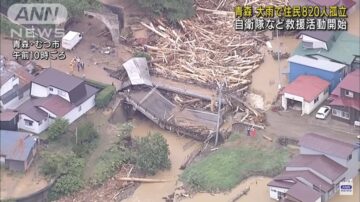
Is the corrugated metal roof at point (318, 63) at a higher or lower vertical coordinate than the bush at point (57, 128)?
higher

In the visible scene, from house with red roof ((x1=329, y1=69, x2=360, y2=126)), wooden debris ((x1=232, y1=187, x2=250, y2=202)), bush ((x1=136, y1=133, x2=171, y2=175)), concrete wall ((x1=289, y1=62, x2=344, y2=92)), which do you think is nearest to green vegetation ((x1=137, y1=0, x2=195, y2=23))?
concrete wall ((x1=289, y1=62, x2=344, y2=92))

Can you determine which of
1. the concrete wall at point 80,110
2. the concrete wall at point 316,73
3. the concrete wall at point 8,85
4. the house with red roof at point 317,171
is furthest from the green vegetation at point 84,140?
the concrete wall at point 316,73

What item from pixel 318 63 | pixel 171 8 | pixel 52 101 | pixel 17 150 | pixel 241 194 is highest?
pixel 171 8

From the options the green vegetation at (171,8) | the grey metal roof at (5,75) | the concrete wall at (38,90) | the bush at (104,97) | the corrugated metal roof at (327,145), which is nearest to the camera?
the corrugated metal roof at (327,145)

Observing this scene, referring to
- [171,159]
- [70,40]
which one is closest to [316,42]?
[171,159]

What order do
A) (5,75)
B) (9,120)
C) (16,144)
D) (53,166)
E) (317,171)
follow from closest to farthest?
(317,171) → (53,166) → (16,144) → (9,120) → (5,75)

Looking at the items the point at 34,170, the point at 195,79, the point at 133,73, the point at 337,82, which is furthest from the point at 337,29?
the point at 34,170

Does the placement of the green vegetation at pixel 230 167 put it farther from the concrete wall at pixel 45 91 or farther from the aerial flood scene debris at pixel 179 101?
the concrete wall at pixel 45 91

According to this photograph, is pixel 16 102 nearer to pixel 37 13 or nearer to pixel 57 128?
→ pixel 57 128
